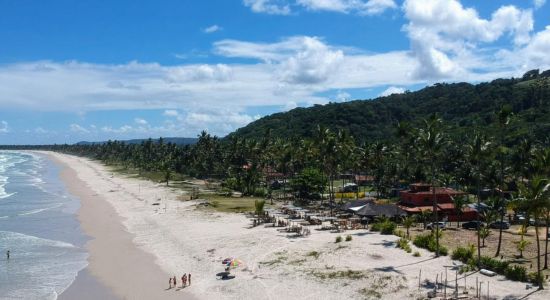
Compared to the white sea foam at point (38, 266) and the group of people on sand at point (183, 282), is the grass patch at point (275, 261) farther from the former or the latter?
the white sea foam at point (38, 266)

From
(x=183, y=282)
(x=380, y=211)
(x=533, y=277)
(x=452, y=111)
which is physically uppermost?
(x=452, y=111)

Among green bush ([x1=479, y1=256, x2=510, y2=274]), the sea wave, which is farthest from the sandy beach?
the sea wave

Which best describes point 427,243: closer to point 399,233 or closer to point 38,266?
point 399,233

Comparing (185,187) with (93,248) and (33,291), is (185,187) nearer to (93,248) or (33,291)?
(93,248)

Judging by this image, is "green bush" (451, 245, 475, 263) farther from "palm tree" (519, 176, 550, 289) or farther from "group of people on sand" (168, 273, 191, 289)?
"group of people on sand" (168, 273, 191, 289)

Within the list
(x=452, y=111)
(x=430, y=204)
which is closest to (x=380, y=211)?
(x=430, y=204)

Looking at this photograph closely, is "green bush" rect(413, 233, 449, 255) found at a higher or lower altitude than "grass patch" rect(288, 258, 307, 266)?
higher

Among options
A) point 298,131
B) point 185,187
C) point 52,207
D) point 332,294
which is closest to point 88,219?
point 52,207
